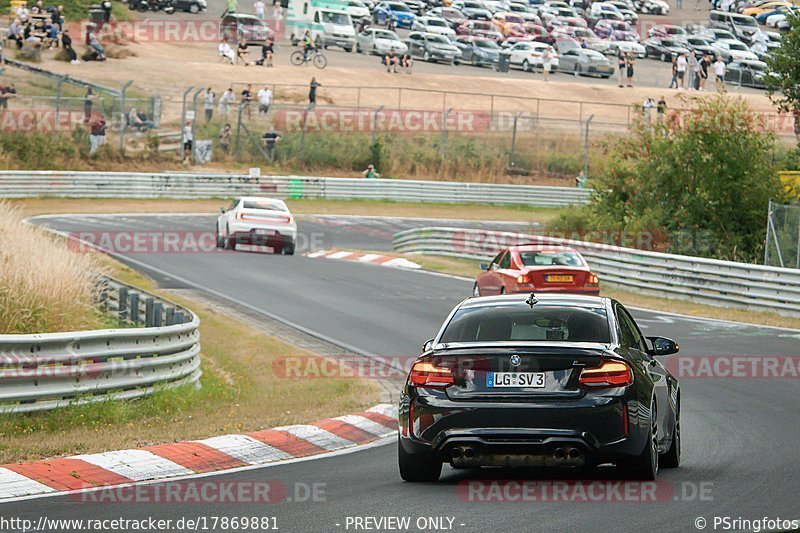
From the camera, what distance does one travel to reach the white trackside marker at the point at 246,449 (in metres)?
10.9

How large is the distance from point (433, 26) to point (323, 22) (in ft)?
23.8

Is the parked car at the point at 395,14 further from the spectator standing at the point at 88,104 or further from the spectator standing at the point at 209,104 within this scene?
the spectator standing at the point at 88,104

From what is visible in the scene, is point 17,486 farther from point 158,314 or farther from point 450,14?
point 450,14

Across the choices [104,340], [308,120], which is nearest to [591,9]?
[308,120]

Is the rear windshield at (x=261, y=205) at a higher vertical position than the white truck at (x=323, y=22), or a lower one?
lower

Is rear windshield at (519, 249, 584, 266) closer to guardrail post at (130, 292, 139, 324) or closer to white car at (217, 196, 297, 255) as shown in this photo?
guardrail post at (130, 292, 139, 324)

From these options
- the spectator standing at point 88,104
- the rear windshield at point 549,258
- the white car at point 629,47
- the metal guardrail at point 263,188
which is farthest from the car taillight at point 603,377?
the white car at point 629,47

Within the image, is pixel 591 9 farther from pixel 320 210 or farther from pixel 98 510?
pixel 98 510

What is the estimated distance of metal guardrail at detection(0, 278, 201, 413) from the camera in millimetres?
12094

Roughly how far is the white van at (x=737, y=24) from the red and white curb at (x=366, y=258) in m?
55.0

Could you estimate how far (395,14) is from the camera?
259 ft

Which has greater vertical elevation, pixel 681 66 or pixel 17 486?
pixel 681 66

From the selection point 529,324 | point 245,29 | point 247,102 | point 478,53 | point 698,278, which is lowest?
point 698,278

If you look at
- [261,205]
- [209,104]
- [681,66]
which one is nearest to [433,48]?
[681,66]
